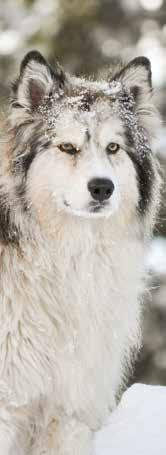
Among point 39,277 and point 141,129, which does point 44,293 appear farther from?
point 141,129

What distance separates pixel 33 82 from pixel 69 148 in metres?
0.42

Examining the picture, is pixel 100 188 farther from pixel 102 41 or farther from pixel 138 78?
pixel 102 41

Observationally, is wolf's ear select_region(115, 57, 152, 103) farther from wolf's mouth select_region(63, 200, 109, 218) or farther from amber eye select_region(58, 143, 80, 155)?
wolf's mouth select_region(63, 200, 109, 218)

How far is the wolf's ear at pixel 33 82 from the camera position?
4.25 meters

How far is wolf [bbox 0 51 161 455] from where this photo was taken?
410 centimetres

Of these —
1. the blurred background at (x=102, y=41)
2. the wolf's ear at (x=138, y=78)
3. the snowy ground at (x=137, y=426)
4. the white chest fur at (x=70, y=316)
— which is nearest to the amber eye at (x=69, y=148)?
the white chest fur at (x=70, y=316)

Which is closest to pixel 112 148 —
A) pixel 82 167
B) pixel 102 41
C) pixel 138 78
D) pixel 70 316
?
pixel 82 167

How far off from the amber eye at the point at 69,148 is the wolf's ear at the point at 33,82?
0.31 metres

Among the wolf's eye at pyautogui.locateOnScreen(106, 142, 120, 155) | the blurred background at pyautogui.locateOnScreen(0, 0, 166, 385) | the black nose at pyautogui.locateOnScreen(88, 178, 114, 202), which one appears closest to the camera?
the black nose at pyautogui.locateOnScreen(88, 178, 114, 202)

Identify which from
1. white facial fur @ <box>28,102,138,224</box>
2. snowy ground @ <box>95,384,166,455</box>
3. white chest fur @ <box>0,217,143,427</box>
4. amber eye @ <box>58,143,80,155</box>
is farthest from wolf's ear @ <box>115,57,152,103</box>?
snowy ground @ <box>95,384,166,455</box>

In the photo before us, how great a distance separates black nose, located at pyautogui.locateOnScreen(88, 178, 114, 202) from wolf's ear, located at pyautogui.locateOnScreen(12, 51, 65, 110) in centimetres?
63

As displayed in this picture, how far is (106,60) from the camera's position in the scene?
33.7ft

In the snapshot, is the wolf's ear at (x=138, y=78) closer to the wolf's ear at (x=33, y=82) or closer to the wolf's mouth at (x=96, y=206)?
the wolf's ear at (x=33, y=82)

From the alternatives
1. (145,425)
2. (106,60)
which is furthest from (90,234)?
(106,60)
